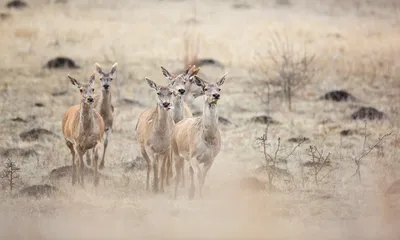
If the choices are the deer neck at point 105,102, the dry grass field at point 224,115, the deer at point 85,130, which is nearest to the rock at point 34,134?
the dry grass field at point 224,115

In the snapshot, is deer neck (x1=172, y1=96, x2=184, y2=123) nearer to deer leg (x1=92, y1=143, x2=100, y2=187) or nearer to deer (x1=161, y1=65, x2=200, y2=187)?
deer (x1=161, y1=65, x2=200, y2=187)

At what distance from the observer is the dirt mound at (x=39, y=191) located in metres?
14.1

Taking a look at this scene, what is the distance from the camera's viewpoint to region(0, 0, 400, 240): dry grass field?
13.1m

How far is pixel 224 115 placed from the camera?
71.2 feet

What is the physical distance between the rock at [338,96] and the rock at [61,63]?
24.9 ft

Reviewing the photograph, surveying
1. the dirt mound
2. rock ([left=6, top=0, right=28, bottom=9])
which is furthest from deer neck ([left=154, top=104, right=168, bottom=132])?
rock ([left=6, top=0, right=28, bottom=9])

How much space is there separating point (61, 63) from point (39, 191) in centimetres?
1360

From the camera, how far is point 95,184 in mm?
14789

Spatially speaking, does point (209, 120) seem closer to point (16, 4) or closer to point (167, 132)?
point (167, 132)

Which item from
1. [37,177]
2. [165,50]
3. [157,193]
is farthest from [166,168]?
[165,50]

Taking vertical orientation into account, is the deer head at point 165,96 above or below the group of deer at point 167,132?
above

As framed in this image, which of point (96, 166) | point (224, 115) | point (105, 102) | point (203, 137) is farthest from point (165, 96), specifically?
point (224, 115)

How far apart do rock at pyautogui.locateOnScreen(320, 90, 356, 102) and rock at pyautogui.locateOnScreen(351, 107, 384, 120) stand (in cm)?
190

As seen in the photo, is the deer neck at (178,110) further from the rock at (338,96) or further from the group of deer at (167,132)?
the rock at (338,96)
